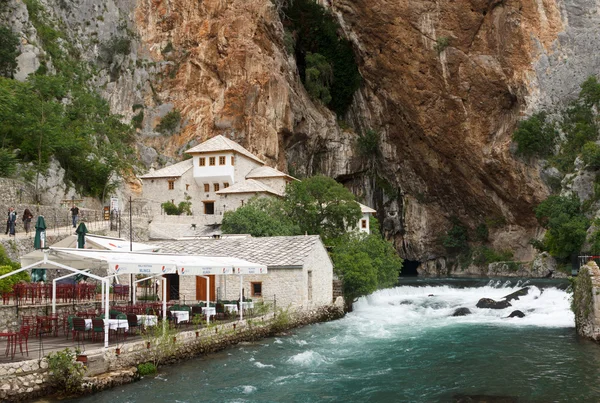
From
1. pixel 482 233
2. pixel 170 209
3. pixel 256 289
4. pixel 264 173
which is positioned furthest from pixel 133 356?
pixel 482 233

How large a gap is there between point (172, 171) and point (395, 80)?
87.5ft

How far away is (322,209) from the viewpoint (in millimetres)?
40719

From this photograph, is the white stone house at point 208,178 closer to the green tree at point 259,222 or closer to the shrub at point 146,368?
the green tree at point 259,222

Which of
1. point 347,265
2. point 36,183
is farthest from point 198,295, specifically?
point 36,183

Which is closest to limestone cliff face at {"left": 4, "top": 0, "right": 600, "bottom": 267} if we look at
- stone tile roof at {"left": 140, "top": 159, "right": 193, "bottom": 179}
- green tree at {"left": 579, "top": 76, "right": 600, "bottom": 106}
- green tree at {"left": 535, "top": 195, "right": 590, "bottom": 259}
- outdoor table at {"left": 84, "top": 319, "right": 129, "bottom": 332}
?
green tree at {"left": 579, "top": 76, "right": 600, "bottom": 106}

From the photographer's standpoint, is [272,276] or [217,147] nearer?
[272,276]

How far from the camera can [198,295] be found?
2962cm

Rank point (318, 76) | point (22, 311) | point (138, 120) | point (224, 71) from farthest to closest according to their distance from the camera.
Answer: point (318, 76)
point (224, 71)
point (138, 120)
point (22, 311)

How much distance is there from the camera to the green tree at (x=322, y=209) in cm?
4031

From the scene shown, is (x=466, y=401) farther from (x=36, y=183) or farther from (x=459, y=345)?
(x=36, y=183)

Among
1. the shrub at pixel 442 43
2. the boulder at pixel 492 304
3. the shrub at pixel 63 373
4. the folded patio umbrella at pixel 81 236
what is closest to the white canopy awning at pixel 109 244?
the folded patio umbrella at pixel 81 236

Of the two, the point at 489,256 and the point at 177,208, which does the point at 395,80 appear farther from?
the point at 177,208

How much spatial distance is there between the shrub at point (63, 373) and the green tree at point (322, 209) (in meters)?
26.2

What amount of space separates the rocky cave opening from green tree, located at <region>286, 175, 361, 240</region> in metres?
35.3
